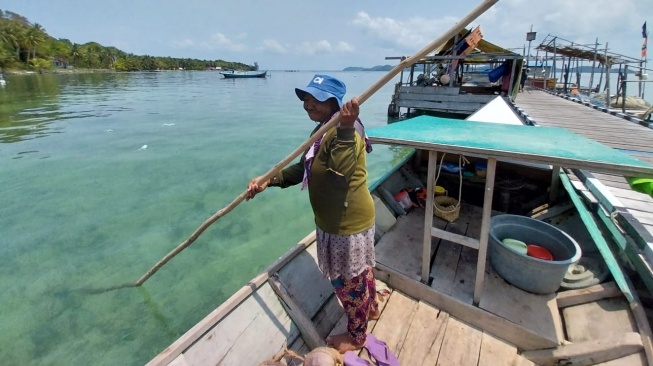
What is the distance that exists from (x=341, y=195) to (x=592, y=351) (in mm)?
2297

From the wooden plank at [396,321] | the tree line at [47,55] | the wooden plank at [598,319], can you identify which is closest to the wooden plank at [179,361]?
the wooden plank at [396,321]

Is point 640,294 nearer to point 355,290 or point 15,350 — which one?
point 355,290

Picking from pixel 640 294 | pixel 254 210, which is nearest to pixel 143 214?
pixel 254 210

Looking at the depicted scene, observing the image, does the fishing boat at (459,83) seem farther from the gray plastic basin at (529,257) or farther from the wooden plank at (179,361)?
the wooden plank at (179,361)

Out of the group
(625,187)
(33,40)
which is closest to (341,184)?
(625,187)

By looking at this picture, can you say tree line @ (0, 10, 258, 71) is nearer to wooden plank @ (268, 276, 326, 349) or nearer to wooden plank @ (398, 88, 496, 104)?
wooden plank @ (398, 88, 496, 104)

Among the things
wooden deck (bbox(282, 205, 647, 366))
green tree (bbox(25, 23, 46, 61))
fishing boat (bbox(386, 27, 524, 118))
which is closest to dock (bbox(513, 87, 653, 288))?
wooden deck (bbox(282, 205, 647, 366))

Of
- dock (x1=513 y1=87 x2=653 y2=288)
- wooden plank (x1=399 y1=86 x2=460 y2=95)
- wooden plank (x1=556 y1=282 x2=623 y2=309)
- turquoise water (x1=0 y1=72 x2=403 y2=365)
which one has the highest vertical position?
wooden plank (x1=399 y1=86 x2=460 y2=95)

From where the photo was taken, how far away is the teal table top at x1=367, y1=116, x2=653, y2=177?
1.95m

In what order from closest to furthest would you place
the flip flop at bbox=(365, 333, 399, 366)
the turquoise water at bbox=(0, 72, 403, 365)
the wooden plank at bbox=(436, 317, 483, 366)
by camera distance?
the flip flop at bbox=(365, 333, 399, 366) → the wooden plank at bbox=(436, 317, 483, 366) → the turquoise water at bbox=(0, 72, 403, 365)

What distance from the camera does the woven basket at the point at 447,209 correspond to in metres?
4.33

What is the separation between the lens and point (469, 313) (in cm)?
286

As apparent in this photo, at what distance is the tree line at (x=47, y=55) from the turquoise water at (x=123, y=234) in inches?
3107

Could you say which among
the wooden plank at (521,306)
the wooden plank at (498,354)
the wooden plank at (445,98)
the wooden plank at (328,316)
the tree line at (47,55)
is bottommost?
the wooden plank at (498,354)
